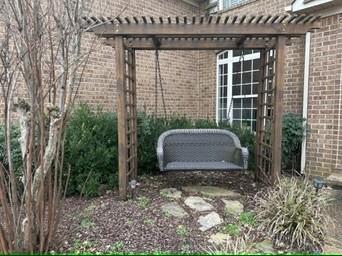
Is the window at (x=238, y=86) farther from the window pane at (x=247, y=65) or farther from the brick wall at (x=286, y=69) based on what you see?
the brick wall at (x=286, y=69)

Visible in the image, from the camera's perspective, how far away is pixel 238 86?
7719 mm

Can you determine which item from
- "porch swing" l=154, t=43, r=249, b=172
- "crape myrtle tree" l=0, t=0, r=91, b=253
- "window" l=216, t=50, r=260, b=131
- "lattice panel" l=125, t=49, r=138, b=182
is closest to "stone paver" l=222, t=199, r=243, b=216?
"porch swing" l=154, t=43, r=249, b=172

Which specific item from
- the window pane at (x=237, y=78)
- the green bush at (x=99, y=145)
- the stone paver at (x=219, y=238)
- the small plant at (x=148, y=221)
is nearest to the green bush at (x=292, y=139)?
the green bush at (x=99, y=145)

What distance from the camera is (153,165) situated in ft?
17.5

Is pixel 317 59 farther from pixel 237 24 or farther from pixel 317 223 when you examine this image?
pixel 317 223

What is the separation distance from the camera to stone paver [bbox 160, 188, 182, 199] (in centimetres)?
403

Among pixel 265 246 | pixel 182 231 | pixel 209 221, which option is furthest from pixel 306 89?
pixel 182 231

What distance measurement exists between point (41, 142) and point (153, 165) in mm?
3305

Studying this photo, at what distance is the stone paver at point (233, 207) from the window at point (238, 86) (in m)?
3.32

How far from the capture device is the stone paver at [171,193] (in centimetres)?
403

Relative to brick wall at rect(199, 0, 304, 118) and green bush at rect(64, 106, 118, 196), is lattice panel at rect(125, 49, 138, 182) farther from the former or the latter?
brick wall at rect(199, 0, 304, 118)

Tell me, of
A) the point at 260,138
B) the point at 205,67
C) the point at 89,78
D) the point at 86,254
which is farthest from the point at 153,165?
the point at 205,67

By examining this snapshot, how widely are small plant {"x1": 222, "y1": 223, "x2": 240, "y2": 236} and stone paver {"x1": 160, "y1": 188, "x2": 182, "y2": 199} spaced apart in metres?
1.03

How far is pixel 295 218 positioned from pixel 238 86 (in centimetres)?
534
